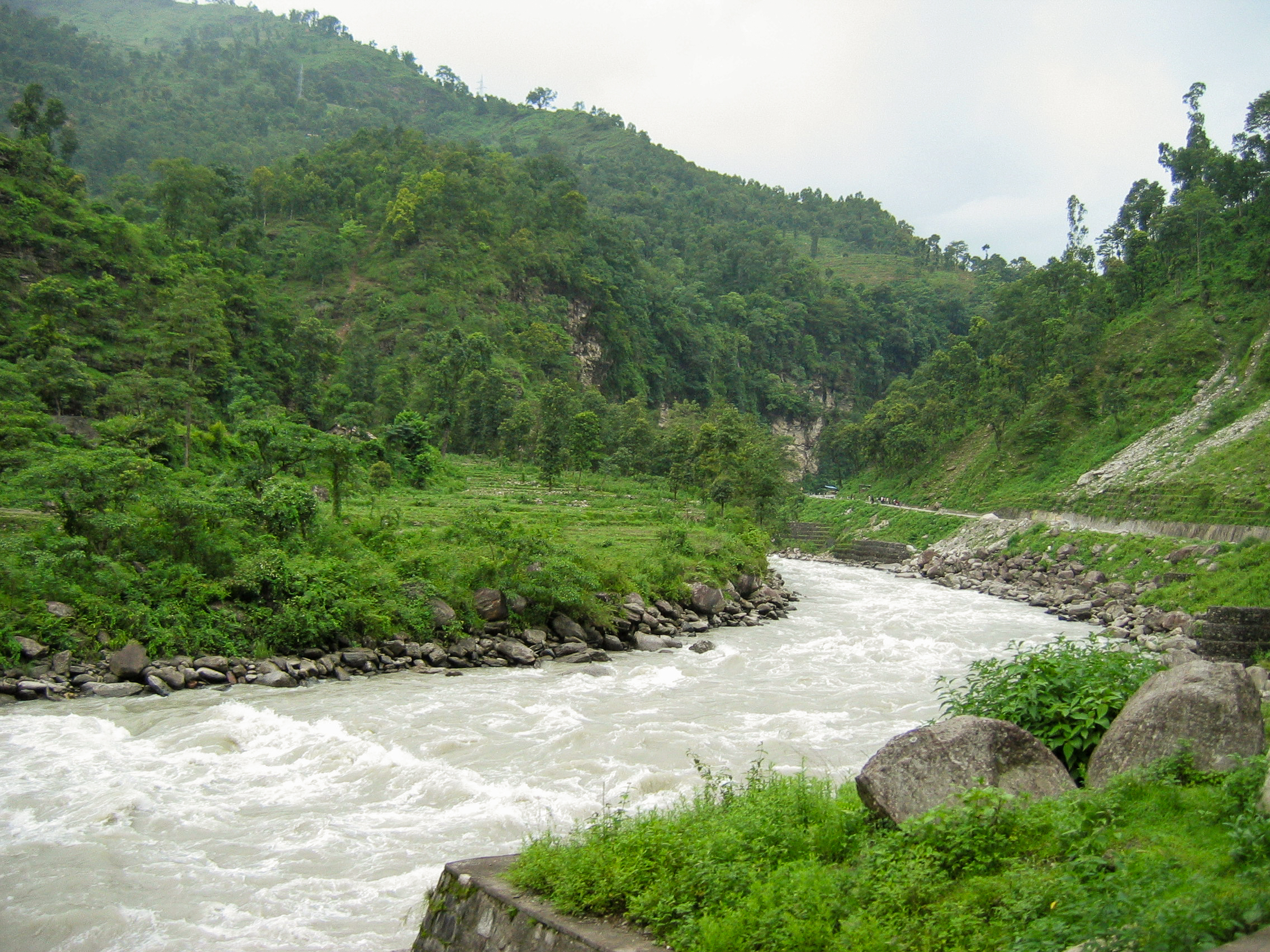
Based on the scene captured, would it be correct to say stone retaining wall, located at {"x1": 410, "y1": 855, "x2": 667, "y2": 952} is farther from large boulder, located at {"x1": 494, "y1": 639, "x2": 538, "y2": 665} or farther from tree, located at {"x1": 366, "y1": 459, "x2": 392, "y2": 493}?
tree, located at {"x1": 366, "y1": 459, "x2": 392, "y2": 493}

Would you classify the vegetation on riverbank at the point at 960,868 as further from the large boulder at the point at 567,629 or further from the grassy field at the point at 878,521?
the grassy field at the point at 878,521

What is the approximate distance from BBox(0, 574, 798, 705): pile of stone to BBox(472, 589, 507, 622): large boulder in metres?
0.02

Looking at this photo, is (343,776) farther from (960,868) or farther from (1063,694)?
(1063,694)

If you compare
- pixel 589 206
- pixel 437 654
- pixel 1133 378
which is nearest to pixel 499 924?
pixel 437 654

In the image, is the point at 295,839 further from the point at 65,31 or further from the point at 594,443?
the point at 65,31

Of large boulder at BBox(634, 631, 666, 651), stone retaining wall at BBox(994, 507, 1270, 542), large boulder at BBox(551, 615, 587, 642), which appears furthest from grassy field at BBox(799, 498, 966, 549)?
large boulder at BBox(551, 615, 587, 642)

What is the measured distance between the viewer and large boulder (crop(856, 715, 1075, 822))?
5812 millimetres

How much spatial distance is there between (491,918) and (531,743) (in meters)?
6.83

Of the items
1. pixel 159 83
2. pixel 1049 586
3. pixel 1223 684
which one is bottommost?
pixel 1049 586

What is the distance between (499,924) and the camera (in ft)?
18.0

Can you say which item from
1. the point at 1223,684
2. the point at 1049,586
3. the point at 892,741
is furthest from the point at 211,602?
the point at 1049,586

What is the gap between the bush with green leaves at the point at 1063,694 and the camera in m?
6.61

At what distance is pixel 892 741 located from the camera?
247 inches

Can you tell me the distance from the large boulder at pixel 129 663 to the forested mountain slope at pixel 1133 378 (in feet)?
110
